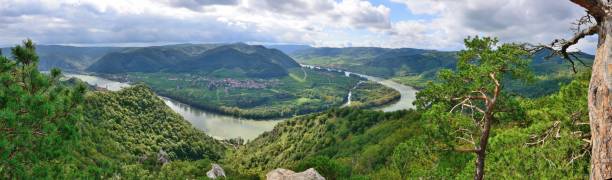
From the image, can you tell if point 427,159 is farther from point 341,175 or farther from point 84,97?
point 341,175

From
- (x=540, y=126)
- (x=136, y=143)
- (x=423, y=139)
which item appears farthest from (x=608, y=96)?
(x=136, y=143)

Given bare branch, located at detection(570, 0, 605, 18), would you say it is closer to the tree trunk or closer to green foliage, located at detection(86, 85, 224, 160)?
the tree trunk

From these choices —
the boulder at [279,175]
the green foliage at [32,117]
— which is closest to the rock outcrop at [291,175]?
the boulder at [279,175]

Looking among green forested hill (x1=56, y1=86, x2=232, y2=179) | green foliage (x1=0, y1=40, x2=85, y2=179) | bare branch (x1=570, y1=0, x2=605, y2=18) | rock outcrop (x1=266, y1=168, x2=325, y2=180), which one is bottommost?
green forested hill (x1=56, y1=86, x2=232, y2=179)

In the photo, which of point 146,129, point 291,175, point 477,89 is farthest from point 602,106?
point 146,129

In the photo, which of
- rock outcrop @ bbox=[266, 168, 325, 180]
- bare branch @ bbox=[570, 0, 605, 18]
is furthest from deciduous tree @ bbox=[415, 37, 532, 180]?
rock outcrop @ bbox=[266, 168, 325, 180]

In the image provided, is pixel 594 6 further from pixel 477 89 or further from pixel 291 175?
pixel 291 175

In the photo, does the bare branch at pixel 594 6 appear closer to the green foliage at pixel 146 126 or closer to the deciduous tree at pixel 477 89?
the deciduous tree at pixel 477 89
